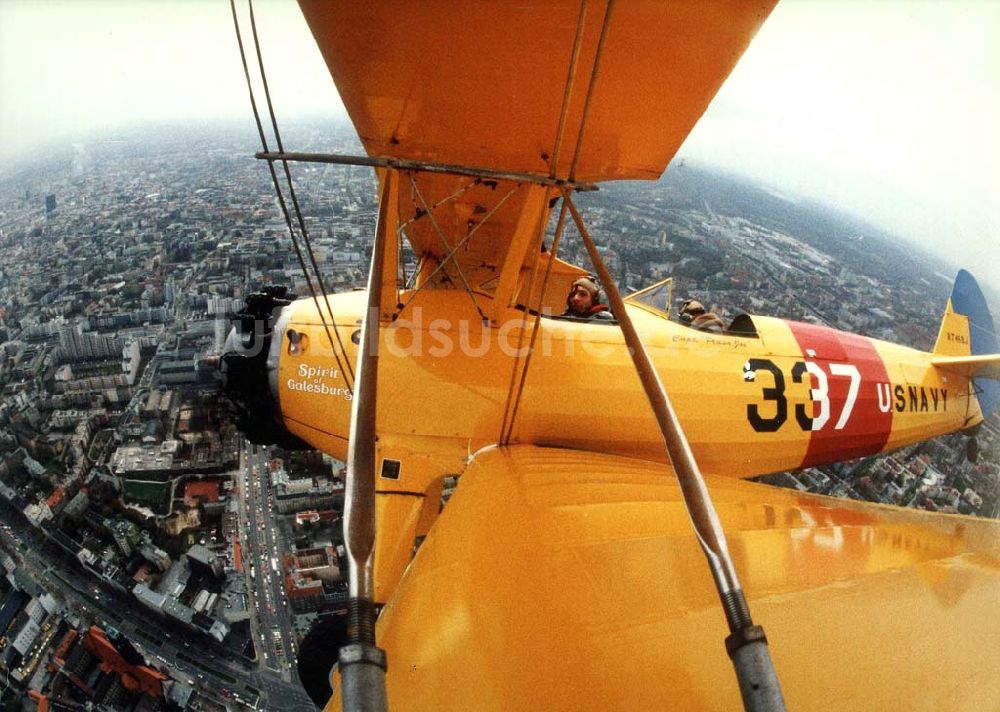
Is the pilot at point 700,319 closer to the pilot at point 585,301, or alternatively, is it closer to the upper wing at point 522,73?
the pilot at point 585,301

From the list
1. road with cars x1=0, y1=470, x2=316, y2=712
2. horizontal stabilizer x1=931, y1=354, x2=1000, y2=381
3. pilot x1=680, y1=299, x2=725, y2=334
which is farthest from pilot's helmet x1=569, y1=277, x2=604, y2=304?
road with cars x1=0, y1=470, x2=316, y2=712

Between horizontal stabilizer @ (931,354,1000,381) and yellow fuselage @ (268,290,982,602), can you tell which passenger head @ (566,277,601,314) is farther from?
horizontal stabilizer @ (931,354,1000,381)

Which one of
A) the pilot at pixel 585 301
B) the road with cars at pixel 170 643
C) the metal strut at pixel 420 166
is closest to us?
the metal strut at pixel 420 166

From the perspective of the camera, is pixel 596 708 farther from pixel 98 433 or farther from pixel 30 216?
pixel 30 216

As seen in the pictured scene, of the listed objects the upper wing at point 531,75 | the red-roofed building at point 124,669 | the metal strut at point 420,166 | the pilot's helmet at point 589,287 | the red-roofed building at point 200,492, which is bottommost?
the red-roofed building at point 124,669

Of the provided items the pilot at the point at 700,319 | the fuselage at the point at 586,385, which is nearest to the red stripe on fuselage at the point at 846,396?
the fuselage at the point at 586,385

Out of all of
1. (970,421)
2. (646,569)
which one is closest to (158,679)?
(646,569)
